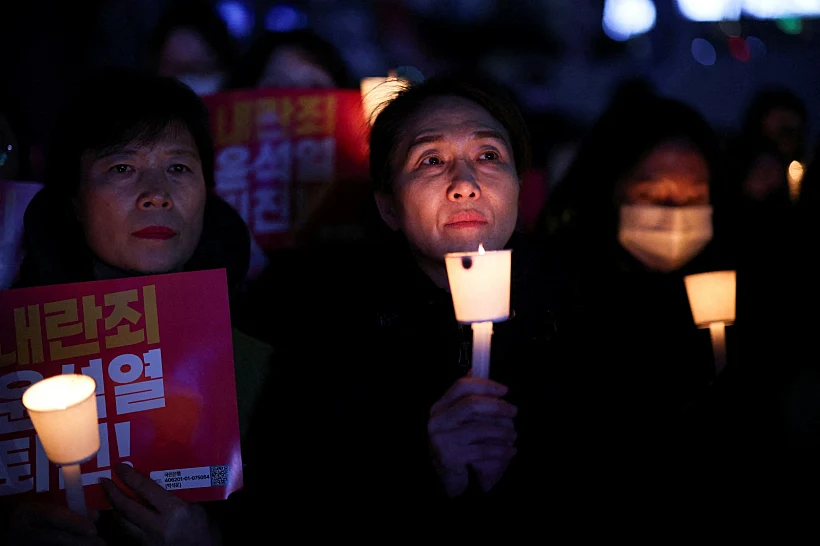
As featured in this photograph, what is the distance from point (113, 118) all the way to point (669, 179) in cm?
195

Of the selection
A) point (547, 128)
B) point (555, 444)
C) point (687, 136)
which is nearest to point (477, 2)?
point (547, 128)

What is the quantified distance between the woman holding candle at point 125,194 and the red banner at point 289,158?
0.77m

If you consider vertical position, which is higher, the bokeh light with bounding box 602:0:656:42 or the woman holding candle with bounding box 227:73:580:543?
the bokeh light with bounding box 602:0:656:42

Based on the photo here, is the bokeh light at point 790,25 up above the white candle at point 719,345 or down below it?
above

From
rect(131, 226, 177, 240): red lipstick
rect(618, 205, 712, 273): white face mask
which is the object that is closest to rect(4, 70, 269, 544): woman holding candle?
rect(131, 226, 177, 240): red lipstick

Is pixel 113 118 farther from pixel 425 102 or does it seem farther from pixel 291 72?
pixel 291 72

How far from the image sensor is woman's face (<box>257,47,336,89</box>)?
136 inches

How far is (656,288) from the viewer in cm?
264

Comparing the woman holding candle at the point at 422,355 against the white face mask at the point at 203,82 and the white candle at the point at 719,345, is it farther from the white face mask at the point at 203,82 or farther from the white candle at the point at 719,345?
the white face mask at the point at 203,82

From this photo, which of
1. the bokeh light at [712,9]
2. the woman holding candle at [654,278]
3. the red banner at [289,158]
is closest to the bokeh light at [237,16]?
the red banner at [289,158]

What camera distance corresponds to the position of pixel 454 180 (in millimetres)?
2094

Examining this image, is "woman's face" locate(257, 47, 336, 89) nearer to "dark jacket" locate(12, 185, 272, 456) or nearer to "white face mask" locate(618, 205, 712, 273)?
"dark jacket" locate(12, 185, 272, 456)

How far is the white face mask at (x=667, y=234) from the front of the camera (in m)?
2.62

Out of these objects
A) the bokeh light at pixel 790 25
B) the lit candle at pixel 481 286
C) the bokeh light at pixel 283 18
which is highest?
the bokeh light at pixel 283 18
